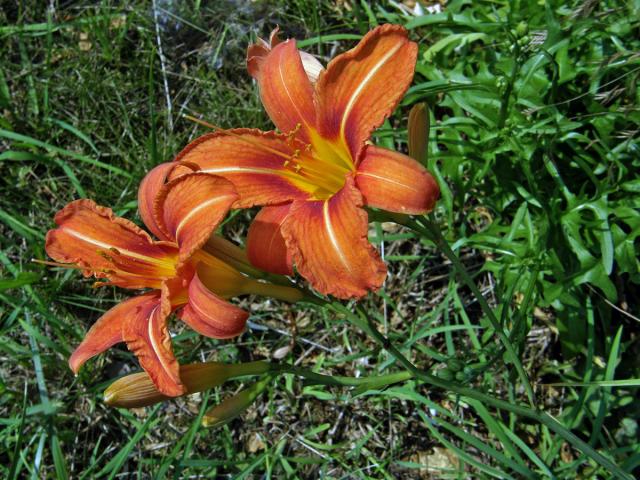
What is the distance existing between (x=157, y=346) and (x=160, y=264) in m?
0.39

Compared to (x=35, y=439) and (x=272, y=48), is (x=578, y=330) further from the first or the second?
(x=35, y=439)

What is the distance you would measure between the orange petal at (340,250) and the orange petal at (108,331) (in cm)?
51

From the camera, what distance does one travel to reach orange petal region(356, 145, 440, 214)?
167cm

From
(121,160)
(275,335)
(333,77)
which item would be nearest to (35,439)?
(275,335)

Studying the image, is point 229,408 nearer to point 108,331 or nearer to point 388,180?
point 108,331

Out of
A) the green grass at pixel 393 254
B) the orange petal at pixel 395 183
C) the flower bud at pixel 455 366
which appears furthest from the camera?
the green grass at pixel 393 254

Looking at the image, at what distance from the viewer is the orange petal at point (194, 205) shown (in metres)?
1.72

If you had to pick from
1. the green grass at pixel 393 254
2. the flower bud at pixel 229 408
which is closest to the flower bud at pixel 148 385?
the flower bud at pixel 229 408

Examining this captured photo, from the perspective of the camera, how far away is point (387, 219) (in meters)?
1.97

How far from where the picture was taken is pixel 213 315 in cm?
172

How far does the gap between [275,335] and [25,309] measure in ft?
4.19

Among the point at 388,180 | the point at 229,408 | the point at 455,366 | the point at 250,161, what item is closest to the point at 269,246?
the point at 250,161

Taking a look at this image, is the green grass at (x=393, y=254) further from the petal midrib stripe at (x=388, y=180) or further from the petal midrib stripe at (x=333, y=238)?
the petal midrib stripe at (x=388, y=180)

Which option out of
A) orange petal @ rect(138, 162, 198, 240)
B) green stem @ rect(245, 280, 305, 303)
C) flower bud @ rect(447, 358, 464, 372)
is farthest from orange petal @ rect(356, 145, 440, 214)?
flower bud @ rect(447, 358, 464, 372)
